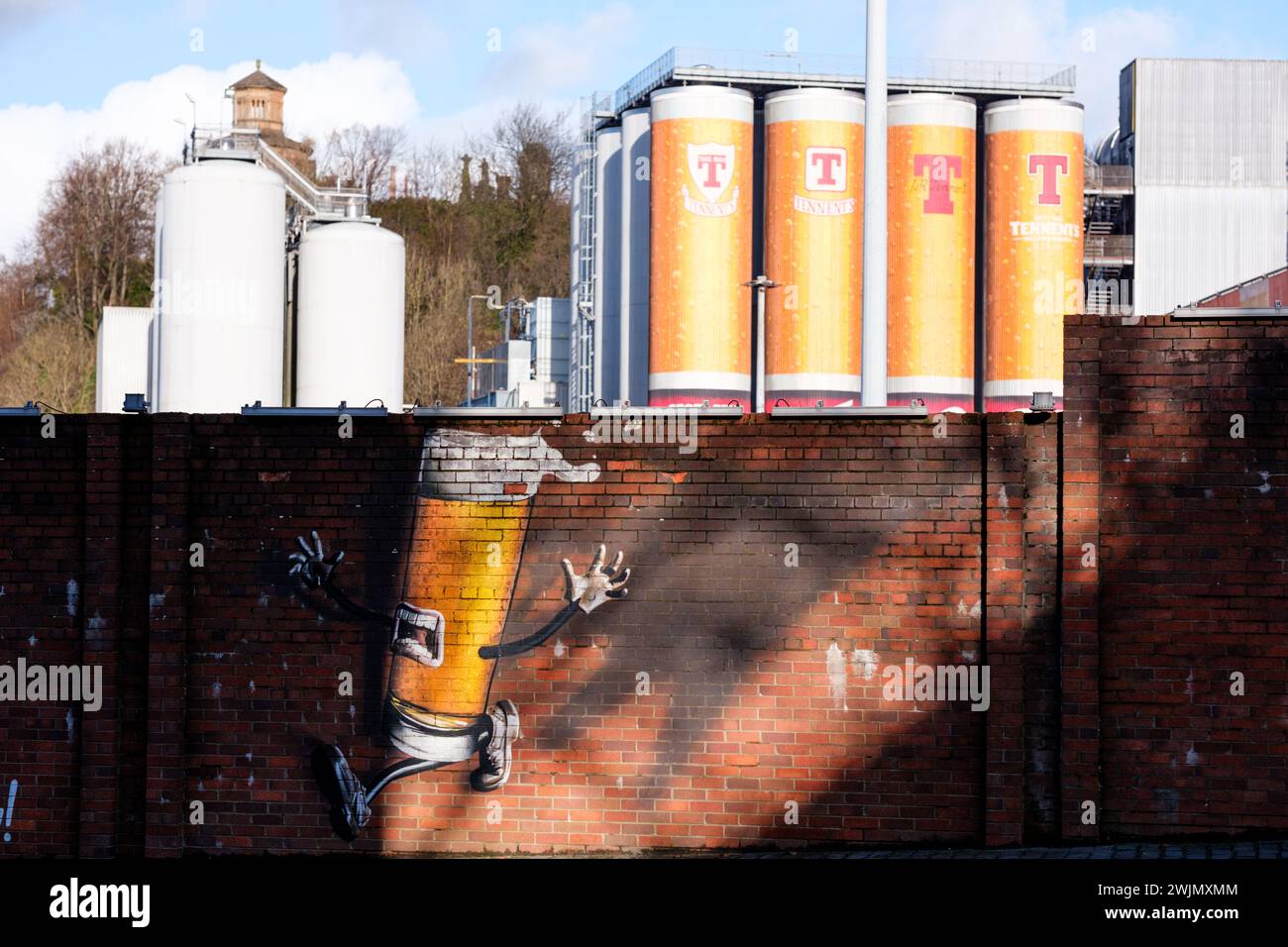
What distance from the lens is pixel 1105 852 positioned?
10.4 m

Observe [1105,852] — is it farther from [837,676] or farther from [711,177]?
[711,177]

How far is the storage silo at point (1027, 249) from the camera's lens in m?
38.7

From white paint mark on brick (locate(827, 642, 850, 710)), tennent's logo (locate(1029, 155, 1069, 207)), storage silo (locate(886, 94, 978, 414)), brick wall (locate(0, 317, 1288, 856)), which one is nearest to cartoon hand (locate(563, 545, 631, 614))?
brick wall (locate(0, 317, 1288, 856))

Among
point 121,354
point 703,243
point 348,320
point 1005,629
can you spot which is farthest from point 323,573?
point 703,243

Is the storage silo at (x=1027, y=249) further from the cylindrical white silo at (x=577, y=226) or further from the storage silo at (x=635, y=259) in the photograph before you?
the cylindrical white silo at (x=577, y=226)

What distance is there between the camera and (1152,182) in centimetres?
4688

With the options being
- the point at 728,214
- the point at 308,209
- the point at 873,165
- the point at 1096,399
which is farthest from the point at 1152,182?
Result: the point at 1096,399

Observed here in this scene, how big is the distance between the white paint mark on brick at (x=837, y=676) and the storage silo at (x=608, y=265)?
101ft

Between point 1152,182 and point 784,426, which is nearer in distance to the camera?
point 784,426

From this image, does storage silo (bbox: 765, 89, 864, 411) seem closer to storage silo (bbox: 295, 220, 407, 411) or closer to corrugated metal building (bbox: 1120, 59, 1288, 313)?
corrugated metal building (bbox: 1120, 59, 1288, 313)

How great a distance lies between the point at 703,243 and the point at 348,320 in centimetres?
1485
